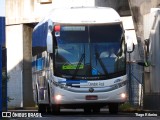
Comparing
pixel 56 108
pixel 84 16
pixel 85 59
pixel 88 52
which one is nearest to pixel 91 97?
pixel 85 59

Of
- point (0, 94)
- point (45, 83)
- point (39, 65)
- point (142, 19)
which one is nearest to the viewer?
point (0, 94)

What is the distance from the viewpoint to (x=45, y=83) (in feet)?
86.4

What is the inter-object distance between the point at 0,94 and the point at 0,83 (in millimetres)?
368

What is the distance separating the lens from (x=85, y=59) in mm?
24234

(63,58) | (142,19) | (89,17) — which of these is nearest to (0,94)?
(63,58)

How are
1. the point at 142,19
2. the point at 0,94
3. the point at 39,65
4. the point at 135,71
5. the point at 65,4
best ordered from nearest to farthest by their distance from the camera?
the point at 0,94 → the point at 39,65 → the point at 142,19 → the point at 135,71 → the point at 65,4

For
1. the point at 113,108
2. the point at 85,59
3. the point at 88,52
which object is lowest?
the point at 113,108

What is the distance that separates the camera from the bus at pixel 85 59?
2402 cm

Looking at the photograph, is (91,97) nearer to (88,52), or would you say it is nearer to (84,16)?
(88,52)

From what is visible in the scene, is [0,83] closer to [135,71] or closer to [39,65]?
[39,65]

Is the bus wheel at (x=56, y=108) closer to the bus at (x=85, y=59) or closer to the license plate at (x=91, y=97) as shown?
the bus at (x=85, y=59)

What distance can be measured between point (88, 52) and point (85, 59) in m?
0.31

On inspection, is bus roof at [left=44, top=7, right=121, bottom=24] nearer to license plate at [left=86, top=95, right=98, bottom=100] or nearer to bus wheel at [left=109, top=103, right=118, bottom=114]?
license plate at [left=86, top=95, right=98, bottom=100]

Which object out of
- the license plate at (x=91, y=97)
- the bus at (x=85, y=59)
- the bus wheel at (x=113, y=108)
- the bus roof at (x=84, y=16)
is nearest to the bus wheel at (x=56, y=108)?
the bus at (x=85, y=59)
